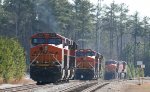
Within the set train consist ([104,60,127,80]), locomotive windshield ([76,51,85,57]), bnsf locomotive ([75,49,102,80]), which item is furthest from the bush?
train consist ([104,60,127,80])

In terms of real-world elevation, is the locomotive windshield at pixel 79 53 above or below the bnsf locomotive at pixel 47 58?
above

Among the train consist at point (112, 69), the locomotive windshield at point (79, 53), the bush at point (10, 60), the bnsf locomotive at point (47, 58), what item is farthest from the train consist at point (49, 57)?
the train consist at point (112, 69)

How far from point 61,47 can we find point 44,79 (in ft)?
10.0

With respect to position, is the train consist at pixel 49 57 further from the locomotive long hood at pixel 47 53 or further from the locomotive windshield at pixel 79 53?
the locomotive windshield at pixel 79 53

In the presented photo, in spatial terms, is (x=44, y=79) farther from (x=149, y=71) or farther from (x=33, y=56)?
(x=149, y=71)

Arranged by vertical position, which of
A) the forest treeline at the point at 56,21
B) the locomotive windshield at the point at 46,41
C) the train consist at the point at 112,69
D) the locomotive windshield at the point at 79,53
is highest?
the forest treeline at the point at 56,21

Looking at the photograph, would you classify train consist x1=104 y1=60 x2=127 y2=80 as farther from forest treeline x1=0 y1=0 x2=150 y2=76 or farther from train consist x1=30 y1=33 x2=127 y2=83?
train consist x1=30 y1=33 x2=127 y2=83

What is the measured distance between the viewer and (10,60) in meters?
48.6

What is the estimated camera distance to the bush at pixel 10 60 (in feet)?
155

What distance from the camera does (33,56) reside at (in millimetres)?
39375

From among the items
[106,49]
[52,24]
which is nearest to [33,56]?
[52,24]

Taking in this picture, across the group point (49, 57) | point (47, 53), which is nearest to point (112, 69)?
point (49, 57)

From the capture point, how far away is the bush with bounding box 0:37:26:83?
155 ft

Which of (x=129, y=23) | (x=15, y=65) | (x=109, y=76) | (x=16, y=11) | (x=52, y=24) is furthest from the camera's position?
(x=129, y=23)
